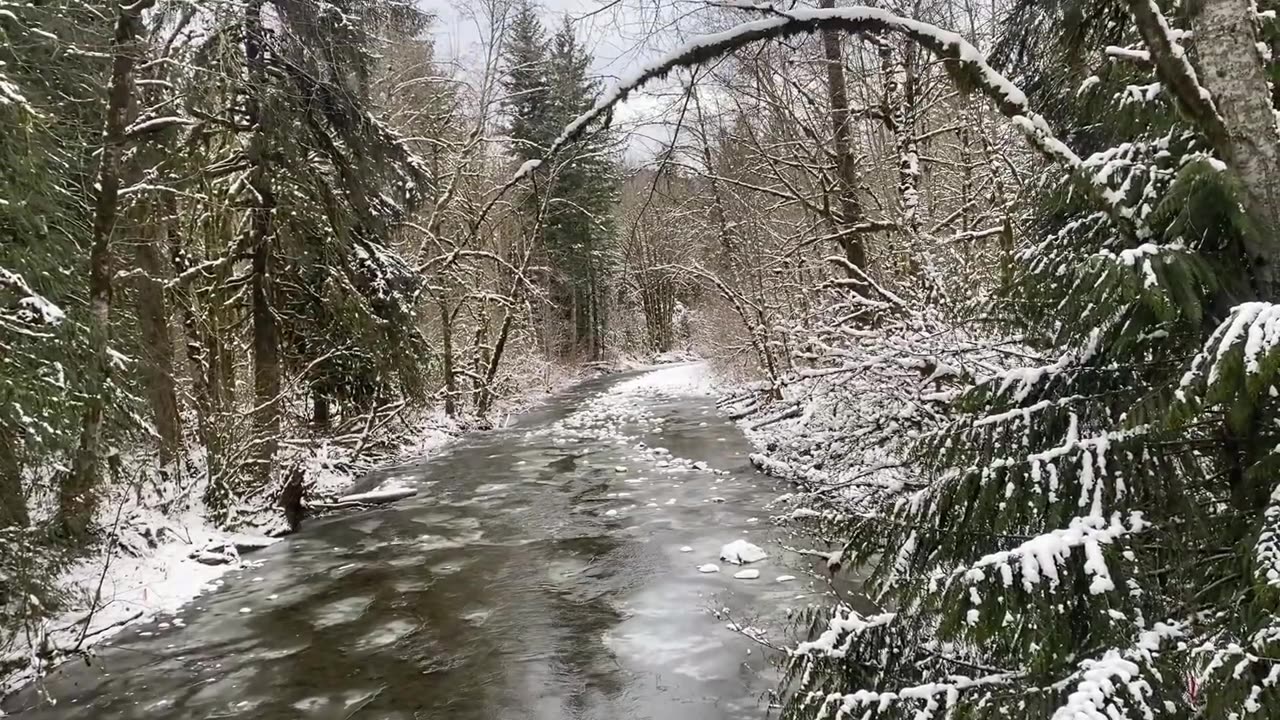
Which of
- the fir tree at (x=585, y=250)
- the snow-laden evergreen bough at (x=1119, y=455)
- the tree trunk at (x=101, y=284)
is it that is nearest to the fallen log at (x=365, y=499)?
the tree trunk at (x=101, y=284)

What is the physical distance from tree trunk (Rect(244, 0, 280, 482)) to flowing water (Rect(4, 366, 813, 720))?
1.57 m

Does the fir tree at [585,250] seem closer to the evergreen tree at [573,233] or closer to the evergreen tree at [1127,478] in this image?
the evergreen tree at [573,233]

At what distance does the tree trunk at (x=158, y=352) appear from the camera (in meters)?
10.4

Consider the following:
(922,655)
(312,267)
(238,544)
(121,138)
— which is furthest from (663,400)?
(922,655)

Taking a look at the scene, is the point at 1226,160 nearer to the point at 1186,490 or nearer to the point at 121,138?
the point at 1186,490

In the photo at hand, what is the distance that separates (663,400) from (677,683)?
63.4 ft

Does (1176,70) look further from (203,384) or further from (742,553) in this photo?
(203,384)

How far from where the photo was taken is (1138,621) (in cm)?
229

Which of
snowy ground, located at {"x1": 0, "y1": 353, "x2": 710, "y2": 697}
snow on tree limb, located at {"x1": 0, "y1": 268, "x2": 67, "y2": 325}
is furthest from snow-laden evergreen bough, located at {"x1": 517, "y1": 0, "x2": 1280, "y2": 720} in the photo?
snowy ground, located at {"x1": 0, "y1": 353, "x2": 710, "y2": 697}

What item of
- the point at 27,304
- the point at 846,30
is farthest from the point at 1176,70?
the point at 27,304

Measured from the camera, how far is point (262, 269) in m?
12.0

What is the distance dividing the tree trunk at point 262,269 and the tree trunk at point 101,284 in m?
2.37

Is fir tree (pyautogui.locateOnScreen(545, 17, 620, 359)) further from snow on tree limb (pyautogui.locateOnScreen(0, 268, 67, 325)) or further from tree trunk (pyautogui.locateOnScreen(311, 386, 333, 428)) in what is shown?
snow on tree limb (pyautogui.locateOnScreen(0, 268, 67, 325))

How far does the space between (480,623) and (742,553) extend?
9.69 ft
